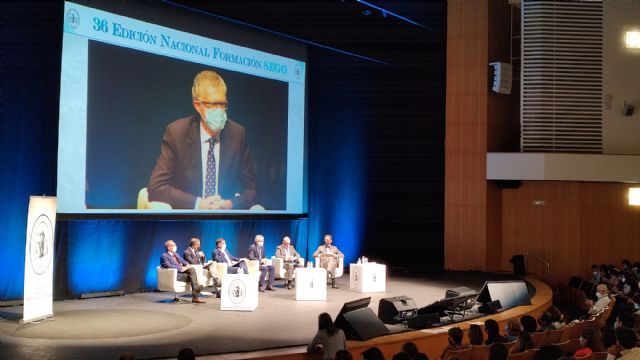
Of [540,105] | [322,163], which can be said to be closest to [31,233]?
[322,163]

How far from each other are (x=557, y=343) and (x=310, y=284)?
4.25 metres

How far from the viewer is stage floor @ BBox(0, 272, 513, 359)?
21.0 ft

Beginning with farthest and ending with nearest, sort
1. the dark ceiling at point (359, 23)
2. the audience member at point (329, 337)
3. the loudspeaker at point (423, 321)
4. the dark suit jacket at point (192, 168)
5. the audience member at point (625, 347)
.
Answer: the dark ceiling at point (359, 23), the dark suit jacket at point (192, 168), the loudspeaker at point (423, 321), the audience member at point (329, 337), the audience member at point (625, 347)

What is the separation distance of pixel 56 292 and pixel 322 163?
608 cm

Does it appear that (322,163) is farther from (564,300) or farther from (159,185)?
(564,300)

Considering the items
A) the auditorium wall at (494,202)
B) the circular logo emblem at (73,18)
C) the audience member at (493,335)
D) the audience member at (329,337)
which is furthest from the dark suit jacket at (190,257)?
the auditorium wall at (494,202)

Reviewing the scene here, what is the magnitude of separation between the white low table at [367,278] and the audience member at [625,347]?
5430mm

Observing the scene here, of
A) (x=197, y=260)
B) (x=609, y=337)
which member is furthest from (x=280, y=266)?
(x=609, y=337)

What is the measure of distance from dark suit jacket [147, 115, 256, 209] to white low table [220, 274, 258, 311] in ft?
7.89

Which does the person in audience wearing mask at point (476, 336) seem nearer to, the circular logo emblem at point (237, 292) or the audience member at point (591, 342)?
the audience member at point (591, 342)

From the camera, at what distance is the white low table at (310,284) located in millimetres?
9711

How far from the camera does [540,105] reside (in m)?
14.7

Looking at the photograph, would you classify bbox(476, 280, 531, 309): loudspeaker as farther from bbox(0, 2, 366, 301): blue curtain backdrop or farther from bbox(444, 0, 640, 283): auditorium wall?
bbox(444, 0, 640, 283): auditorium wall

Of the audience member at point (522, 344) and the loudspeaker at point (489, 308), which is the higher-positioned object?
the audience member at point (522, 344)
